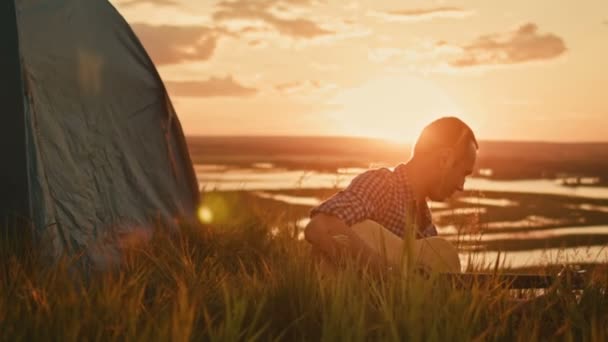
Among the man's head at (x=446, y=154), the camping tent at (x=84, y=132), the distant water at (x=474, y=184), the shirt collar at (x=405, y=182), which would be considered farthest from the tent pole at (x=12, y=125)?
the distant water at (x=474, y=184)

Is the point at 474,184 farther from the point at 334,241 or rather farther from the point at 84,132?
the point at 334,241

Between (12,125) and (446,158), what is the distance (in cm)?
304

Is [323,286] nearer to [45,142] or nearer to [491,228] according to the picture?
[45,142]

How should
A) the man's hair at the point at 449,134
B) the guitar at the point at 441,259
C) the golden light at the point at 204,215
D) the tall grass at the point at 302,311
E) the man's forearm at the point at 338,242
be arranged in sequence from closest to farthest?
1. the tall grass at the point at 302,311
2. the guitar at the point at 441,259
3. the man's forearm at the point at 338,242
4. the man's hair at the point at 449,134
5. the golden light at the point at 204,215

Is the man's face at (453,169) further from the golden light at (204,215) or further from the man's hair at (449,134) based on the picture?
the golden light at (204,215)

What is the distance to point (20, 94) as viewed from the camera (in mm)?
5504

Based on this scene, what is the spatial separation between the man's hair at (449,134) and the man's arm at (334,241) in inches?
30.9

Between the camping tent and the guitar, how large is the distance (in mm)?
2162

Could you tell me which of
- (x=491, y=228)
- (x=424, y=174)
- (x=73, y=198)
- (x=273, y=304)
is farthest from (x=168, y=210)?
(x=491, y=228)

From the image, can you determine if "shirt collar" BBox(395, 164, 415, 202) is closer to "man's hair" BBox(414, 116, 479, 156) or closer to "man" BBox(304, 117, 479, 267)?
"man" BBox(304, 117, 479, 267)

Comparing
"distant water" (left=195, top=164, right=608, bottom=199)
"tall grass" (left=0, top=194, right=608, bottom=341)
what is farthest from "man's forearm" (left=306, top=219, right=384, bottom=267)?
"distant water" (left=195, top=164, right=608, bottom=199)

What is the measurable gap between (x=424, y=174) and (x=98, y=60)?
124 inches

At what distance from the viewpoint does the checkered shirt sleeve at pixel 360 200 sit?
13.2 ft

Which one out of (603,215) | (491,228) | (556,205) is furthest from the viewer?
(556,205)
